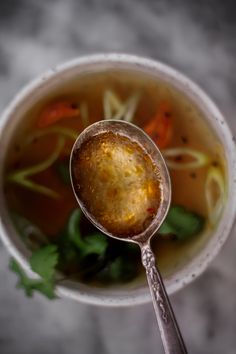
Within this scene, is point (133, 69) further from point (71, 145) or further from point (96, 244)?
point (96, 244)

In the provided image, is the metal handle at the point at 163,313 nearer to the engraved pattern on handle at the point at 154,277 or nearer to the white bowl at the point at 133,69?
the engraved pattern on handle at the point at 154,277

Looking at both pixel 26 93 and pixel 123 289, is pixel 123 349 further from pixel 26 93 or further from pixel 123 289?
pixel 26 93

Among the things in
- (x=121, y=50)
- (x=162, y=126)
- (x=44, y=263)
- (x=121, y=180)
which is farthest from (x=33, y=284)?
(x=121, y=50)

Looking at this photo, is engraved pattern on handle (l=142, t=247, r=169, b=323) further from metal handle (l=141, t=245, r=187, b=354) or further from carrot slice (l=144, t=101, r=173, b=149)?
carrot slice (l=144, t=101, r=173, b=149)

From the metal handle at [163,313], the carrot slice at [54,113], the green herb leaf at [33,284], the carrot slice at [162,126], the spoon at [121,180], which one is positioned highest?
the carrot slice at [54,113]

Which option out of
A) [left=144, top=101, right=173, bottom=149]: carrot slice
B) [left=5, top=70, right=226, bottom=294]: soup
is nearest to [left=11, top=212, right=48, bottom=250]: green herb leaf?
[left=5, top=70, right=226, bottom=294]: soup

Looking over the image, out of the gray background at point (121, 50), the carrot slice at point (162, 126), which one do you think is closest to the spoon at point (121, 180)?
the carrot slice at point (162, 126)
